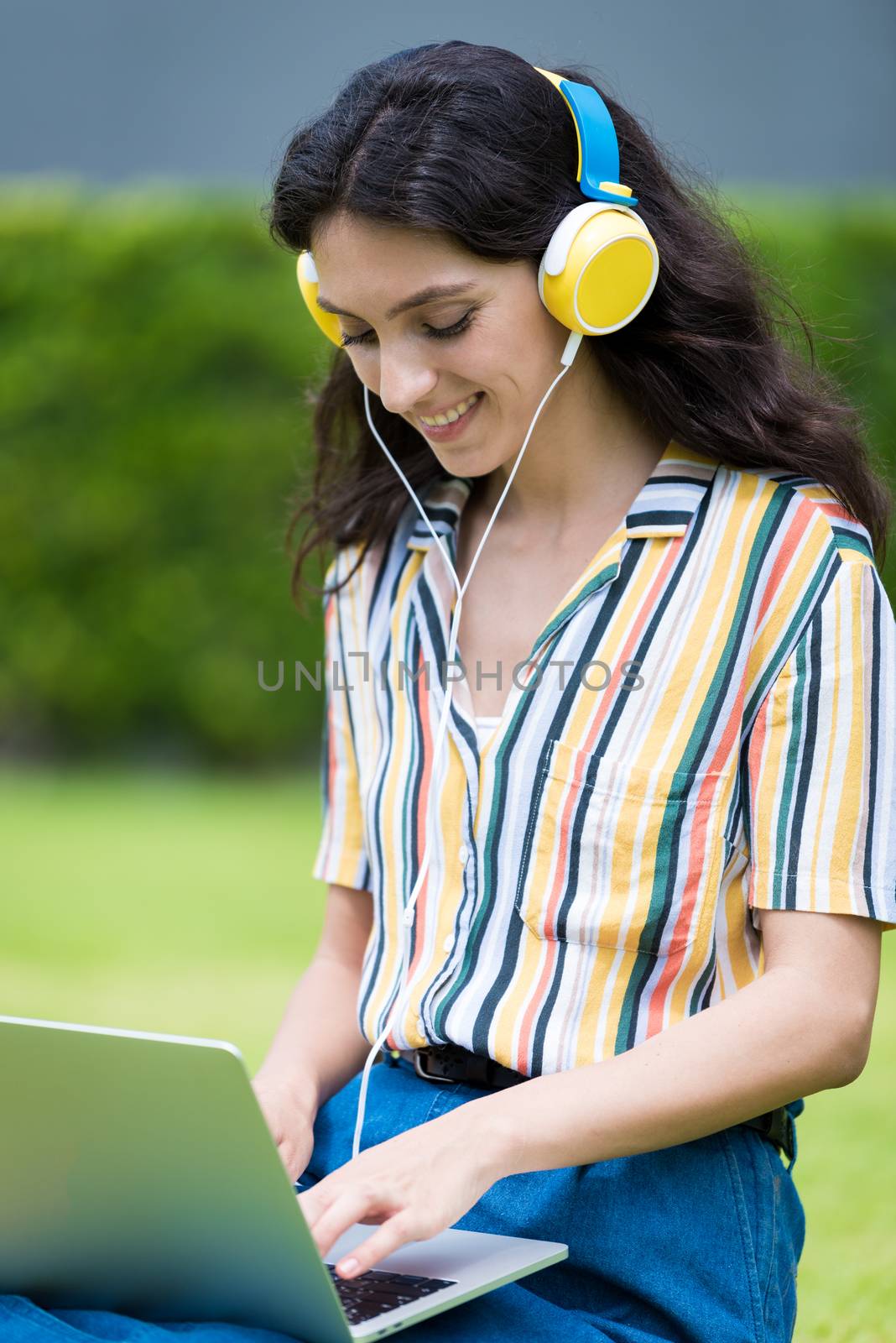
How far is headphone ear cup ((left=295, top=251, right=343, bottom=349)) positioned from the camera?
5.17ft

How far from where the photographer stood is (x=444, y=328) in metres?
1.39

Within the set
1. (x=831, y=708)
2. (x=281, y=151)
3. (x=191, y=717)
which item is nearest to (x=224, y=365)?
(x=191, y=717)

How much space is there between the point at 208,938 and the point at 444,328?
11.5ft

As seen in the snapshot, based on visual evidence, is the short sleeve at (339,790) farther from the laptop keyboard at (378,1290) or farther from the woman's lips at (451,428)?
the laptop keyboard at (378,1290)

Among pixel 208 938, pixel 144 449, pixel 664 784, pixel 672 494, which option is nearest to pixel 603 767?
pixel 664 784

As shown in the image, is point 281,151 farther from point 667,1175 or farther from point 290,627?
point 290,627

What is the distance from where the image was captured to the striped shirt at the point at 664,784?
1.30 meters

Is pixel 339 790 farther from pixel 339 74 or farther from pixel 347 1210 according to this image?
pixel 339 74

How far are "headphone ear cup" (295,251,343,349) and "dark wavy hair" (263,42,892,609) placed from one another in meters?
0.07

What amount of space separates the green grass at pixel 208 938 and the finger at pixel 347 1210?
1.19 meters

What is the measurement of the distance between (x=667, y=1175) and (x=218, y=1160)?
1.58ft

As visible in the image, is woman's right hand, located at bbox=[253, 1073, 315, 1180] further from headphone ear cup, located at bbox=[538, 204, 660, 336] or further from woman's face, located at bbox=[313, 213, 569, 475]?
headphone ear cup, located at bbox=[538, 204, 660, 336]

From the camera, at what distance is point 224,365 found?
21.1 ft

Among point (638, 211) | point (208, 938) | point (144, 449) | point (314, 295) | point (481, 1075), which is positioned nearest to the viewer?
point (481, 1075)
